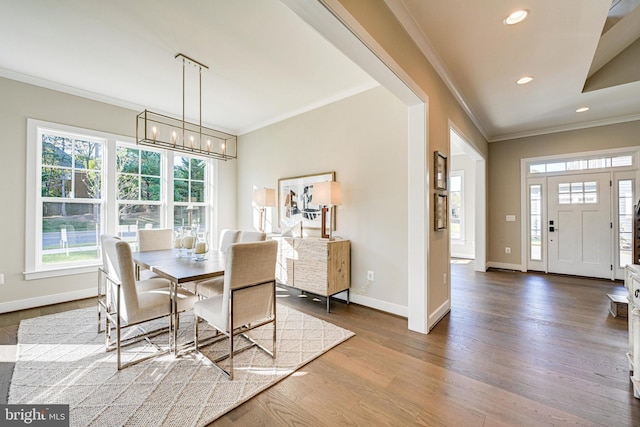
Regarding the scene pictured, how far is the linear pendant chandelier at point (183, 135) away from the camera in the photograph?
274 cm

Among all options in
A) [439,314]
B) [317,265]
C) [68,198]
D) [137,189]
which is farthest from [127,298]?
[439,314]

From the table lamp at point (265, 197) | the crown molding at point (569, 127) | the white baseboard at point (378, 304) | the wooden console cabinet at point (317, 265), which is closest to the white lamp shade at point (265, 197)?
the table lamp at point (265, 197)

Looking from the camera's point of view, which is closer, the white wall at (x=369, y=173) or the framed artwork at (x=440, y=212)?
the framed artwork at (x=440, y=212)

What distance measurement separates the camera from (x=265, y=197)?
431 cm

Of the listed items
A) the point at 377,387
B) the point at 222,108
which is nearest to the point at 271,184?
the point at 222,108

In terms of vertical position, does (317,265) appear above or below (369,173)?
below

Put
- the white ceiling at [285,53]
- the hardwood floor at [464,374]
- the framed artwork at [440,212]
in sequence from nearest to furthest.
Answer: the hardwood floor at [464,374]
the white ceiling at [285,53]
the framed artwork at [440,212]

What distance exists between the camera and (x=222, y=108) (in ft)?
13.9

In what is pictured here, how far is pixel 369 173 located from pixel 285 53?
1.66 m

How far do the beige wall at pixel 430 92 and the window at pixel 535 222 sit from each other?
258 cm

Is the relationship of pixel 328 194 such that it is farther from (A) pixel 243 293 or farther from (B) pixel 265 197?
(A) pixel 243 293

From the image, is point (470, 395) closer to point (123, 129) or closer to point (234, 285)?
point (234, 285)

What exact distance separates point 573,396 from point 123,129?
580 cm

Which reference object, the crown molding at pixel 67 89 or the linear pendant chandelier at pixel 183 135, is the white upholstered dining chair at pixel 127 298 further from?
the crown molding at pixel 67 89
